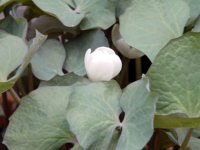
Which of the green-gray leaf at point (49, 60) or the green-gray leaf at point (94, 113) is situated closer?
the green-gray leaf at point (94, 113)

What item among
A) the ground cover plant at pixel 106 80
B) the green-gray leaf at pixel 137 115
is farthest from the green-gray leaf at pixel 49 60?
the green-gray leaf at pixel 137 115

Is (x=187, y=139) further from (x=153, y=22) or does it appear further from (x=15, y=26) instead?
(x=15, y=26)

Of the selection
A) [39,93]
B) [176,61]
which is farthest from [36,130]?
[176,61]

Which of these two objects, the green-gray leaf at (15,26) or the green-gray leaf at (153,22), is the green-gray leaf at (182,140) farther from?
the green-gray leaf at (15,26)

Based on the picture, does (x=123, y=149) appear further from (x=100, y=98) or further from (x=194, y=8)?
(x=194, y=8)

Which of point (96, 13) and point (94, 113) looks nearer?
point (94, 113)

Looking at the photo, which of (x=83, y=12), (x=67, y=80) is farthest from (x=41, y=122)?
(x=83, y=12)
